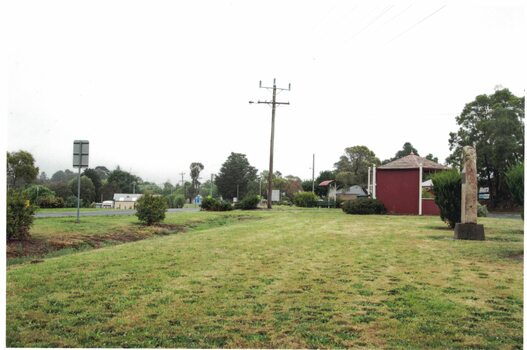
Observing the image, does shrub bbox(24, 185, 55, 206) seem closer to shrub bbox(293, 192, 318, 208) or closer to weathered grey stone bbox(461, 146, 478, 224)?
weathered grey stone bbox(461, 146, 478, 224)

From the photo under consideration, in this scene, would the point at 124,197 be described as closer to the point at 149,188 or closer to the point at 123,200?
the point at 123,200

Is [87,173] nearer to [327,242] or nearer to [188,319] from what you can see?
[327,242]

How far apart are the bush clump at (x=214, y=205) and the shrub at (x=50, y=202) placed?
570 inches

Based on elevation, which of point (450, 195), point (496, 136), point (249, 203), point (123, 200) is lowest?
point (249, 203)

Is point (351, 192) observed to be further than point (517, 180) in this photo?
Yes

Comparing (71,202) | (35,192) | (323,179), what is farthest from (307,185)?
(35,192)

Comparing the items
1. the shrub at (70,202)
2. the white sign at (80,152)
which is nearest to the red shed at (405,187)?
the shrub at (70,202)

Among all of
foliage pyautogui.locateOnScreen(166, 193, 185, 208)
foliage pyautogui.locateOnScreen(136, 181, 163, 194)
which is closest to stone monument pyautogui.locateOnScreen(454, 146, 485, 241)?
foliage pyautogui.locateOnScreen(136, 181, 163, 194)

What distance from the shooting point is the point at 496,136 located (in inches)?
619

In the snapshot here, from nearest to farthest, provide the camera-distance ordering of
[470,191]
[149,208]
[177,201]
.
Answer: [470,191] < [149,208] < [177,201]

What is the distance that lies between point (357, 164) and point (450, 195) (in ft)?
120

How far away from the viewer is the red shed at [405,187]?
857 inches

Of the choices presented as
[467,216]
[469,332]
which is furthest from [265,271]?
[467,216]

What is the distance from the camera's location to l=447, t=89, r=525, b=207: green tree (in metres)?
11.2
